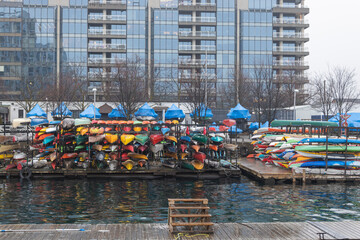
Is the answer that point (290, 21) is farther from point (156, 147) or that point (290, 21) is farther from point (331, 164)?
point (156, 147)

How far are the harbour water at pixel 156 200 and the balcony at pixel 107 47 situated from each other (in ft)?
160

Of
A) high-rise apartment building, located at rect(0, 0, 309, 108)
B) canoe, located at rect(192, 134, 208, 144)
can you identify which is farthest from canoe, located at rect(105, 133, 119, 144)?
high-rise apartment building, located at rect(0, 0, 309, 108)

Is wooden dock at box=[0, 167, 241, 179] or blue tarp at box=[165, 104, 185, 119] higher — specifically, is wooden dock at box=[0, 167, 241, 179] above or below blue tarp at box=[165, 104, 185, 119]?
below

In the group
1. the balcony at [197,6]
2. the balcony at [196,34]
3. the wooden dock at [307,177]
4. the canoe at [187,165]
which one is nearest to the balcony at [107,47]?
the balcony at [196,34]

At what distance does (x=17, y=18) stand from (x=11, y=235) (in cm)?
6690

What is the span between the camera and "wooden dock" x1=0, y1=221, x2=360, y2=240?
977 centimetres

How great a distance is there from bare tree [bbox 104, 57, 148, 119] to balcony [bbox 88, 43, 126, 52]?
943 cm

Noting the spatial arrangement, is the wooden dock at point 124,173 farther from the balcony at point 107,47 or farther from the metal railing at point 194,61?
the balcony at point 107,47

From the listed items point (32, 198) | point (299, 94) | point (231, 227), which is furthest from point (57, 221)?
point (299, 94)

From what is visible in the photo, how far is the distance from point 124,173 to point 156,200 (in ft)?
19.3

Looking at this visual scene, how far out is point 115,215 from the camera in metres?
14.1

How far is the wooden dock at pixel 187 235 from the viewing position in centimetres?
977

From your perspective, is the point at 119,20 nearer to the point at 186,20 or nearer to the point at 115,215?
the point at 186,20

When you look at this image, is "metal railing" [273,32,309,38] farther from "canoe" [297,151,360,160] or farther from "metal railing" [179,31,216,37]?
"canoe" [297,151,360,160]
